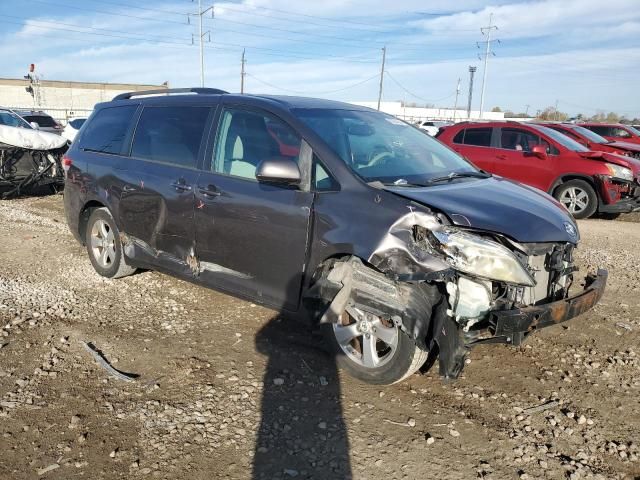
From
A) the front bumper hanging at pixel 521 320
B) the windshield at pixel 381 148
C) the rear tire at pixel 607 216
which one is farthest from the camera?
the rear tire at pixel 607 216

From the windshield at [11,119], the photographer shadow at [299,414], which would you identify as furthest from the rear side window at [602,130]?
the windshield at [11,119]

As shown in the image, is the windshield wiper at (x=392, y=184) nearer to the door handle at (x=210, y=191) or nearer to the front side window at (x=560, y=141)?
the door handle at (x=210, y=191)

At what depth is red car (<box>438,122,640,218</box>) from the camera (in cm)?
952

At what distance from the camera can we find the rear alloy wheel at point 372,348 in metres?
3.34

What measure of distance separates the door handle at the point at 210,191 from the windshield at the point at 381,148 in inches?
33.4

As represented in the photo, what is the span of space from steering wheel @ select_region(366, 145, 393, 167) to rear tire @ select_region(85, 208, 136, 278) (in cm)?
271

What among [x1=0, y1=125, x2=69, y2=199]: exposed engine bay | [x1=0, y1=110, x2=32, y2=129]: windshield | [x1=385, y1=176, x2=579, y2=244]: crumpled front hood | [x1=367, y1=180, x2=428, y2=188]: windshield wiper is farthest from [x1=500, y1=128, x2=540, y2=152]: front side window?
[x1=0, y1=110, x2=32, y2=129]: windshield

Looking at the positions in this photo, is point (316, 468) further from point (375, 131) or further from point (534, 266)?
point (375, 131)

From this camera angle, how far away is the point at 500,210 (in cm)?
339

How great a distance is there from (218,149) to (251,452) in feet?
7.77

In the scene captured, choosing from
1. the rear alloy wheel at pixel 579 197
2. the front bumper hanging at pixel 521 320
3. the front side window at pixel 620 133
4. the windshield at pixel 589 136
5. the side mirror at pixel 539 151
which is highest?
the front side window at pixel 620 133

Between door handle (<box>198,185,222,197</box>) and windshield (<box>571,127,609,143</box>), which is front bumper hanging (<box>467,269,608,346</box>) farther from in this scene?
windshield (<box>571,127,609,143</box>)

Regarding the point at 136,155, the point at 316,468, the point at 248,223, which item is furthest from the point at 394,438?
the point at 136,155

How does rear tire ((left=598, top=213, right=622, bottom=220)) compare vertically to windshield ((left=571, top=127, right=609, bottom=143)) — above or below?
below
